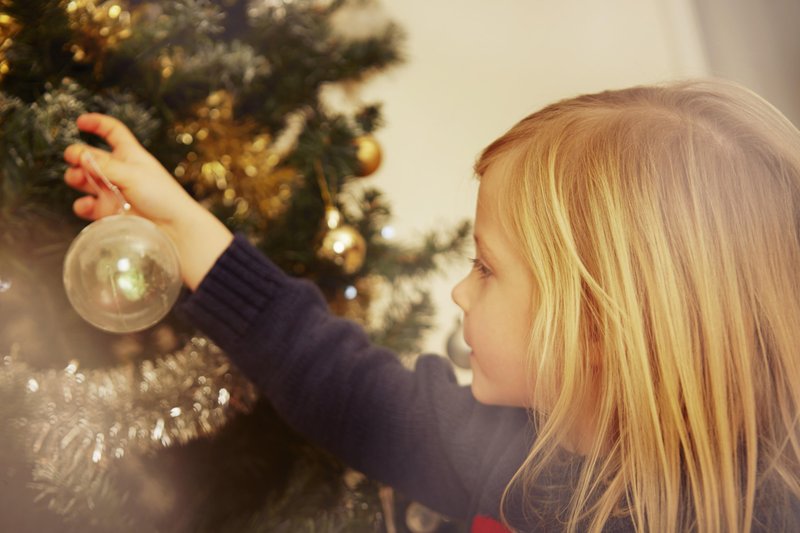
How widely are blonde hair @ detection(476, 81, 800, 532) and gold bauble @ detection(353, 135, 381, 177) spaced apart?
30 cm

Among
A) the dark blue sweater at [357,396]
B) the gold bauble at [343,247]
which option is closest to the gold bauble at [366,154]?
the gold bauble at [343,247]

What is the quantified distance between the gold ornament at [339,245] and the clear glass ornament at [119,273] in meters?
0.26

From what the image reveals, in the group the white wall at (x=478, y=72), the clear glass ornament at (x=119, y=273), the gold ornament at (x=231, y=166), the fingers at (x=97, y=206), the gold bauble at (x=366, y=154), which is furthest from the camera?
the white wall at (x=478, y=72)

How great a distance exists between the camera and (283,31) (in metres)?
0.76

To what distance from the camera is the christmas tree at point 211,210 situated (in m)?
0.50

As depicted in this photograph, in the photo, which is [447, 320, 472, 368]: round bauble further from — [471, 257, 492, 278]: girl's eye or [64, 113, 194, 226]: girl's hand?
[64, 113, 194, 226]: girl's hand

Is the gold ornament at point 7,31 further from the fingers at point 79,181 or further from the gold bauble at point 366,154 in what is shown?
the gold bauble at point 366,154

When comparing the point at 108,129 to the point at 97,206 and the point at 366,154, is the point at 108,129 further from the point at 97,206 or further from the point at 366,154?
the point at 366,154

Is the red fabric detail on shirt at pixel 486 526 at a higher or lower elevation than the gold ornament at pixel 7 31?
lower

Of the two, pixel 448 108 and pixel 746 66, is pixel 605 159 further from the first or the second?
pixel 746 66

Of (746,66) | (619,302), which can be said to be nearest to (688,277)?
(619,302)

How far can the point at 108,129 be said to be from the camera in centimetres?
56

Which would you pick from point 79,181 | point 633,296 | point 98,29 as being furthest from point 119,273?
point 633,296

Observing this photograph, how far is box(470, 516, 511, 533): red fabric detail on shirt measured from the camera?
629 mm
